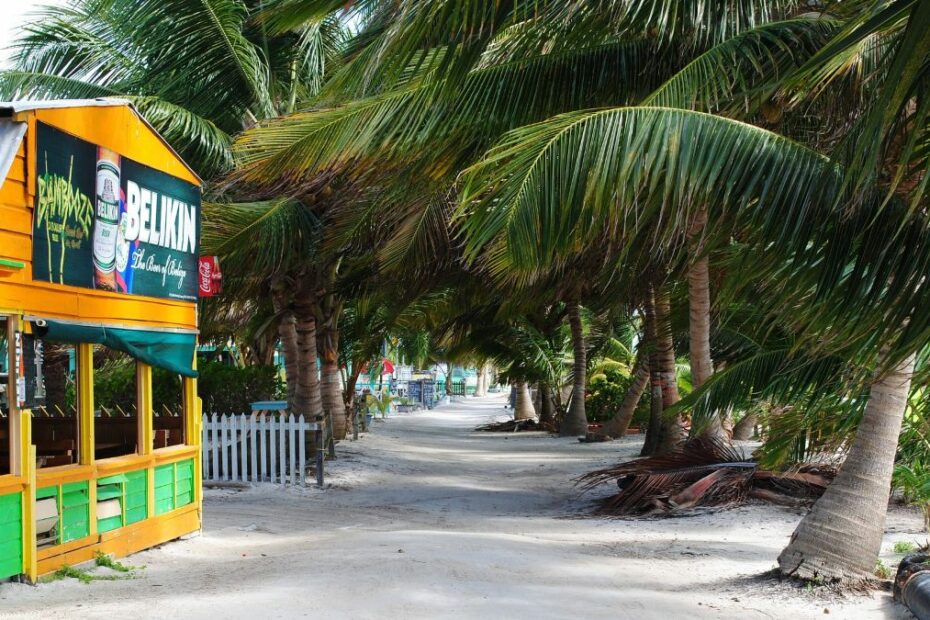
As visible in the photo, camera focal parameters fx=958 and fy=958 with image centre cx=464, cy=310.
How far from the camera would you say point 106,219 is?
8055mm

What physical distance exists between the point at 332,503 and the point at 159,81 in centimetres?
733

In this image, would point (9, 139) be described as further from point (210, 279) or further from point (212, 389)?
point (212, 389)

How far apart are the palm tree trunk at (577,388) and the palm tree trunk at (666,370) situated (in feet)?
24.7

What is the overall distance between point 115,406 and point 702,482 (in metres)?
10.5

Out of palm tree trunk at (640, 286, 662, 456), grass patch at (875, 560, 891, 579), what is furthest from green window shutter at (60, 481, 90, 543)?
palm tree trunk at (640, 286, 662, 456)

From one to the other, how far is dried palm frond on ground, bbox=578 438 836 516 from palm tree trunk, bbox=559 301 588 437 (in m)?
12.2

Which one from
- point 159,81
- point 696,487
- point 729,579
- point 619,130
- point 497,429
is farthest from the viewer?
point 497,429

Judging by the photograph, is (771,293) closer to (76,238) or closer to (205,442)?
(76,238)

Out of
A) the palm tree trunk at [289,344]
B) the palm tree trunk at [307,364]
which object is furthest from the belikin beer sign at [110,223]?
the palm tree trunk at [289,344]

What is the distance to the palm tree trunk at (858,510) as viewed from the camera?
698 centimetres

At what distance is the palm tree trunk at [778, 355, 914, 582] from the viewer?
698cm

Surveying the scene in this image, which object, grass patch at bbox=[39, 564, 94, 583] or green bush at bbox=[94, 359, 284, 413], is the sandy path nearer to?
grass patch at bbox=[39, 564, 94, 583]

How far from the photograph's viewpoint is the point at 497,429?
3209cm

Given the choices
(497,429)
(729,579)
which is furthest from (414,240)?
(497,429)
